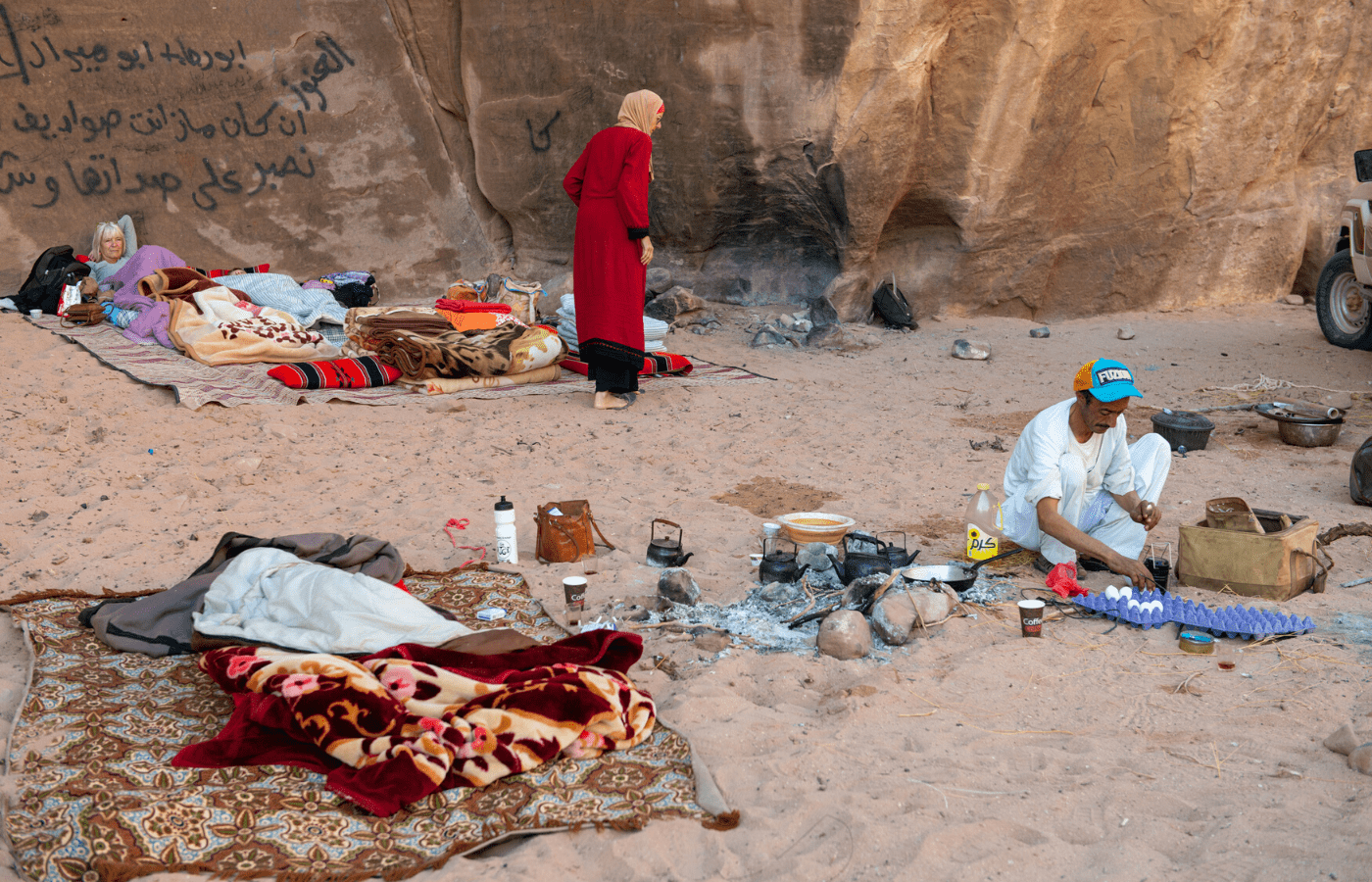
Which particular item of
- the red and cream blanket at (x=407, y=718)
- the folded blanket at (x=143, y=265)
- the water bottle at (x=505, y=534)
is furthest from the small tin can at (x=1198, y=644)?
the folded blanket at (x=143, y=265)

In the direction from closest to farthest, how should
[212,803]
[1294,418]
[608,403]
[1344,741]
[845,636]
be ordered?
[212,803]
[1344,741]
[845,636]
[1294,418]
[608,403]

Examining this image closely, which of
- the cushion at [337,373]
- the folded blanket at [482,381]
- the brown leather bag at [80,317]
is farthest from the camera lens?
the brown leather bag at [80,317]

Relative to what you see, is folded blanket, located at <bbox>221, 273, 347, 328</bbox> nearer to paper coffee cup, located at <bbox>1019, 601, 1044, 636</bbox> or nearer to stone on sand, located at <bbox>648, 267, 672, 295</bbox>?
stone on sand, located at <bbox>648, 267, 672, 295</bbox>

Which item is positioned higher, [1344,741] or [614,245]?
[614,245]

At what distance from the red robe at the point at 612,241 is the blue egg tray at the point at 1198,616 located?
3672mm

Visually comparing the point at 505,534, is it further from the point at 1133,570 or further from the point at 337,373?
the point at 337,373

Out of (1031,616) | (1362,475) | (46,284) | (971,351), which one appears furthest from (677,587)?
(46,284)

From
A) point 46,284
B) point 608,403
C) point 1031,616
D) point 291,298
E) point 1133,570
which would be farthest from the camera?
point 46,284

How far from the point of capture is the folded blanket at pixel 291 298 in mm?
8094

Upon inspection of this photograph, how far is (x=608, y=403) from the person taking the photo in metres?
6.62

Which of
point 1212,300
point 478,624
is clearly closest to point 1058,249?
point 1212,300

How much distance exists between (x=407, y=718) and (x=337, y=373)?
454cm

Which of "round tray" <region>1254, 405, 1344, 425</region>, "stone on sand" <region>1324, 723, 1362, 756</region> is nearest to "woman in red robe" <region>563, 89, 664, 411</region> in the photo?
"round tray" <region>1254, 405, 1344, 425</region>

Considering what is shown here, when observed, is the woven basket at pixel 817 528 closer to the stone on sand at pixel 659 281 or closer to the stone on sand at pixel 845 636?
the stone on sand at pixel 845 636
